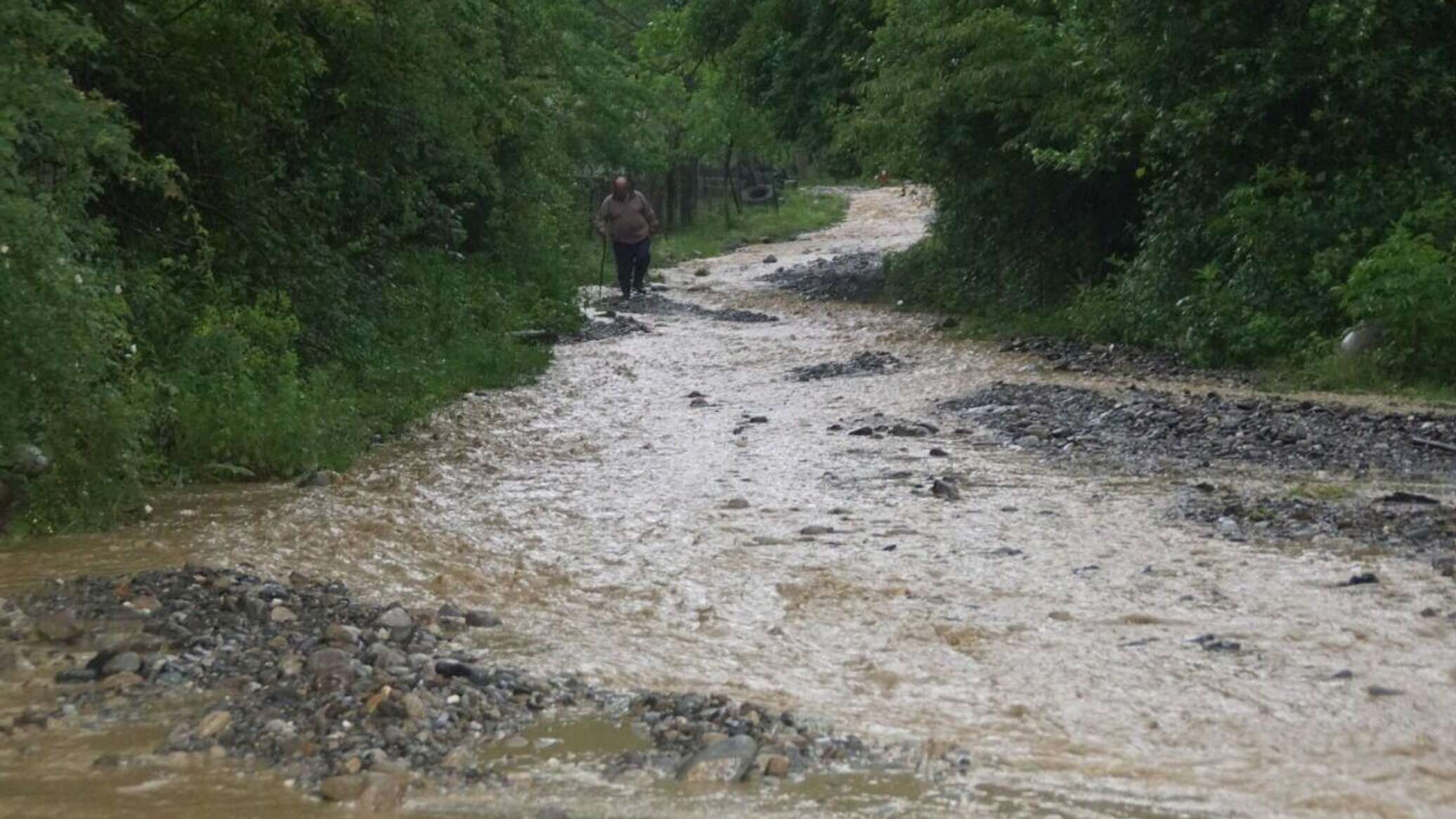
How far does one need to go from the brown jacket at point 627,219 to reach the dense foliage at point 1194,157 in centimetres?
400

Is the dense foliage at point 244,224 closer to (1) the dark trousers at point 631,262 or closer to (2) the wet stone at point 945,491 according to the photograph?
(2) the wet stone at point 945,491

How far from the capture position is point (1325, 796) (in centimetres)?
514

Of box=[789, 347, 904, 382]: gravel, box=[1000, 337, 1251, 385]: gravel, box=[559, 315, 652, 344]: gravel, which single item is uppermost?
box=[1000, 337, 1251, 385]: gravel

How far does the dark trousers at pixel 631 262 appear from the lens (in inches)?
1026

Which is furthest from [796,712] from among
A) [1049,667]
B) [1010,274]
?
[1010,274]

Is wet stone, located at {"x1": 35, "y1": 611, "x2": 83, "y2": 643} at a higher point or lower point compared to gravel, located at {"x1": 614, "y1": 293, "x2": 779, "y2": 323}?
higher

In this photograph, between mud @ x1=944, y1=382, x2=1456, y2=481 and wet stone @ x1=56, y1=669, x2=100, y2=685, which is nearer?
wet stone @ x1=56, y1=669, x2=100, y2=685

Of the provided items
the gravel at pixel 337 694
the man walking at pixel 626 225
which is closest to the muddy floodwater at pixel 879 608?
the gravel at pixel 337 694

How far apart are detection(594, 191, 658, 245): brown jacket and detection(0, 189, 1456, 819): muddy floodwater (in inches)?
470

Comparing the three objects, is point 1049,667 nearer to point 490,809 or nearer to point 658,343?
point 490,809

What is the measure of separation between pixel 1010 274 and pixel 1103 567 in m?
14.1

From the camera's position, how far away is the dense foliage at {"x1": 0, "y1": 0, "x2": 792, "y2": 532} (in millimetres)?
8703

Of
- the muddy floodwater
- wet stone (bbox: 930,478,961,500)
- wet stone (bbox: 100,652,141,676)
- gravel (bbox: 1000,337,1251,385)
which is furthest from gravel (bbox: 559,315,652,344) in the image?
wet stone (bbox: 100,652,141,676)

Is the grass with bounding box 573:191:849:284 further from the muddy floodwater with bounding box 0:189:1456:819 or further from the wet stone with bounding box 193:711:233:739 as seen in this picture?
the wet stone with bounding box 193:711:233:739
